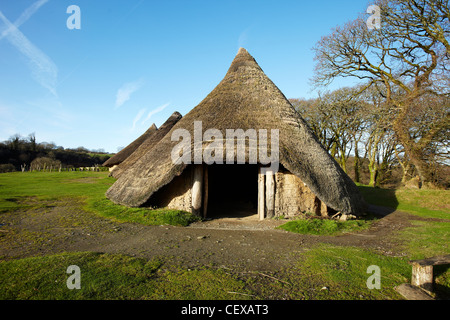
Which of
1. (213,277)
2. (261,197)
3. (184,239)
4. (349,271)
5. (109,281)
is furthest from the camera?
(261,197)

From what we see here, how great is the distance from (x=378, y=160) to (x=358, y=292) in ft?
80.0

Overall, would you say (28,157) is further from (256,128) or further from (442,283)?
(442,283)

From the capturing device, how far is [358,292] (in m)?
3.93

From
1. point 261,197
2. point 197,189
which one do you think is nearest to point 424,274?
point 261,197

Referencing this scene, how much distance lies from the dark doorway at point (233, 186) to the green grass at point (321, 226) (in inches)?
160

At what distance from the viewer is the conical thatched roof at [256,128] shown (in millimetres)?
8305

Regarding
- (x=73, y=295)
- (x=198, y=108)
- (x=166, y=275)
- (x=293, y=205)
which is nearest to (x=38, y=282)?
(x=73, y=295)

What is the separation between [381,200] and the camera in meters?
13.4

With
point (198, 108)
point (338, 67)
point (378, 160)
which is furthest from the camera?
point (378, 160)

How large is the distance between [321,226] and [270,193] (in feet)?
6.02

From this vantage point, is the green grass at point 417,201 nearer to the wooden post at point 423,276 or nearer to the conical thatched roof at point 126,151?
the wooden post at point 423,276

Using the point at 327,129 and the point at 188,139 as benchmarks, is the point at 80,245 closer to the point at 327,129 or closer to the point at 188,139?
the point at 188,139

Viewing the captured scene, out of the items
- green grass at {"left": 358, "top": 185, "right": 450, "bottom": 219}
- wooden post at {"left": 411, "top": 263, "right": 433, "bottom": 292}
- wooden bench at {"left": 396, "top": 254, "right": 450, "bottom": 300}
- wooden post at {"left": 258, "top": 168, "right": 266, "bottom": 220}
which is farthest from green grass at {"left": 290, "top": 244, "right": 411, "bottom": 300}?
green grass at {"left": 358, "top": 185, "right": 450, "bottom": 219}
